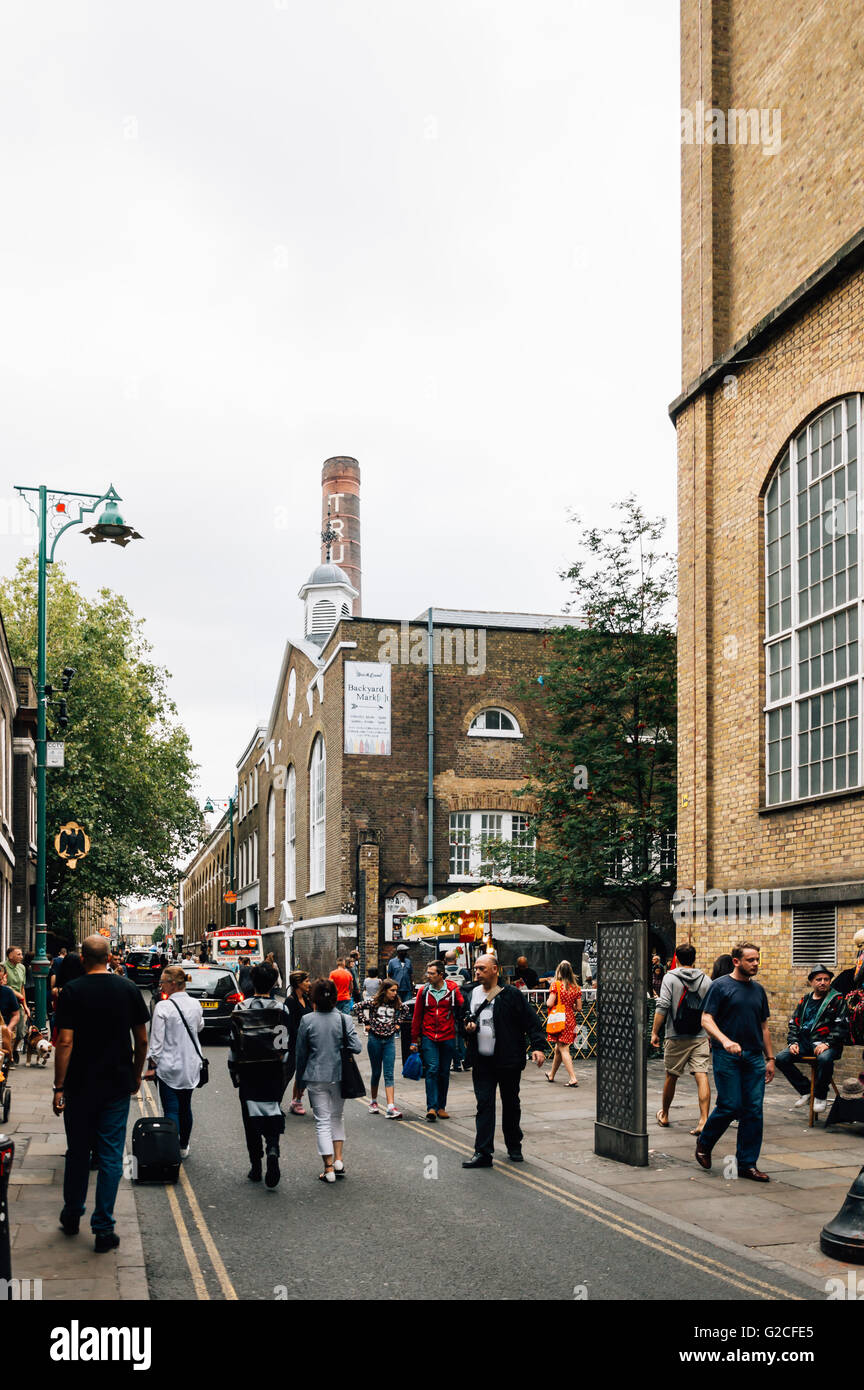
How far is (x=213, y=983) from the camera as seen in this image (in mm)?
23031

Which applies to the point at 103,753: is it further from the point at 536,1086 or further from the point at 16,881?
the point at 536,1086

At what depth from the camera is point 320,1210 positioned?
895 centimetres

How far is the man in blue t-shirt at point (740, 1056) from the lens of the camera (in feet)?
32.6

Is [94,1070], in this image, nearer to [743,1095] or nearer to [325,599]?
[743,1095]

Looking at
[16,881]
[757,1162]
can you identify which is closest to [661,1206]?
[757,1162]

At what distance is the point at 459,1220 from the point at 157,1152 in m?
2.67

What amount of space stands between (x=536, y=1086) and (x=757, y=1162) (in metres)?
6.46

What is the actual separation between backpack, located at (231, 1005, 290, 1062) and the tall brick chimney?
159 ft

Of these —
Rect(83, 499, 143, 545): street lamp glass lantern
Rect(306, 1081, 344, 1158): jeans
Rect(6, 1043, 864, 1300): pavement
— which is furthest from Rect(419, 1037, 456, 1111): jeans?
Rect(83, 499, 143, 545): street lamp glass lantern

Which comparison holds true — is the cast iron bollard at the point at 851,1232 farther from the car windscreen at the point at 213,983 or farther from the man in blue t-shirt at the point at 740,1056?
the car windscreen at the point at 213,983

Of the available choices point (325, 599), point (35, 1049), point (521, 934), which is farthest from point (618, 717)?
point (325, 599)

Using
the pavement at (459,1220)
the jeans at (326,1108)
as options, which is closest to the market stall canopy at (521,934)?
the pavement at (459,1220)
